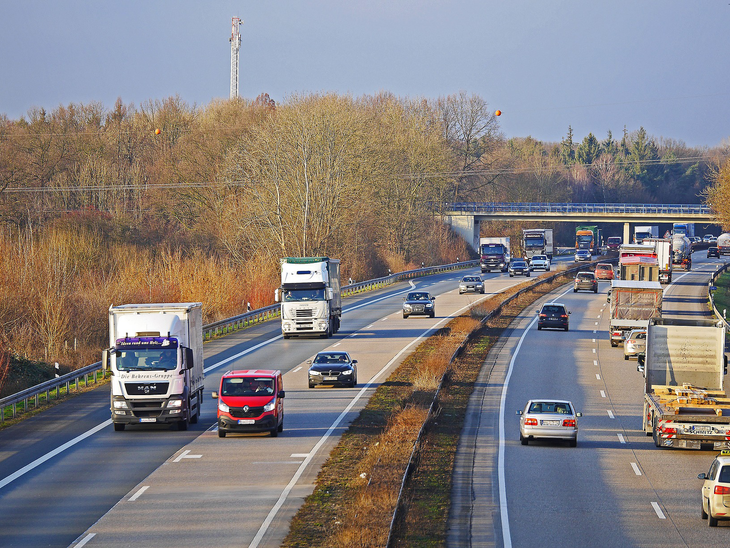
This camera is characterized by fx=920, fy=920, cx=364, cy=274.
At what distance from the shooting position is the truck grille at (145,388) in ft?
81.4

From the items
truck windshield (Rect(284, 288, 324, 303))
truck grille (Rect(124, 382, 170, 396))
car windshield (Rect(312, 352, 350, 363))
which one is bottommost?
car windshield (Rect(312, 352, 350, 363))

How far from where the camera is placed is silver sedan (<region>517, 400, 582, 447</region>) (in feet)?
80.9

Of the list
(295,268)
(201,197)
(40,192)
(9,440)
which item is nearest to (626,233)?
(201,197)

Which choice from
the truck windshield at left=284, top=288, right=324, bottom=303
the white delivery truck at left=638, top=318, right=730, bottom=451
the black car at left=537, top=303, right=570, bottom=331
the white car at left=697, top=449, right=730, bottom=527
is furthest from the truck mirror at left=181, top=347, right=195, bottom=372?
the black car at left=537, top=303, right=570, bottom=331

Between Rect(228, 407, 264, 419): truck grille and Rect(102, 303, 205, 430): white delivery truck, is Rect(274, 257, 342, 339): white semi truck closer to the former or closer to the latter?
Rect(102, 303, 205, 430): white delivery truck

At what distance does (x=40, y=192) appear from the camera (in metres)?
84.1

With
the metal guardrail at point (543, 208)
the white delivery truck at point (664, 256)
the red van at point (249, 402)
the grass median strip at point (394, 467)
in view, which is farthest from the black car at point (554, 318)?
the metal guardrail at point (543, 208)

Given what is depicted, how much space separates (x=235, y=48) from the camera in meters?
135

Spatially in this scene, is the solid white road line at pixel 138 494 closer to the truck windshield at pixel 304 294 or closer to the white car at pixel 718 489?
the white car at pixel 718 489

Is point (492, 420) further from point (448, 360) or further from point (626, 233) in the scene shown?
point (626, 233)

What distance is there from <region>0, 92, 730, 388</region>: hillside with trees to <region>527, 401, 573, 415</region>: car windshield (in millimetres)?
24045

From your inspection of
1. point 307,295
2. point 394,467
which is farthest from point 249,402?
point 307,295

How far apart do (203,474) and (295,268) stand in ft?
81.2

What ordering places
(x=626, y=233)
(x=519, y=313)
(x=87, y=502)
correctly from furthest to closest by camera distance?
(x=626, y=233) → (x=519, y=313) → (x=87, y=502)
